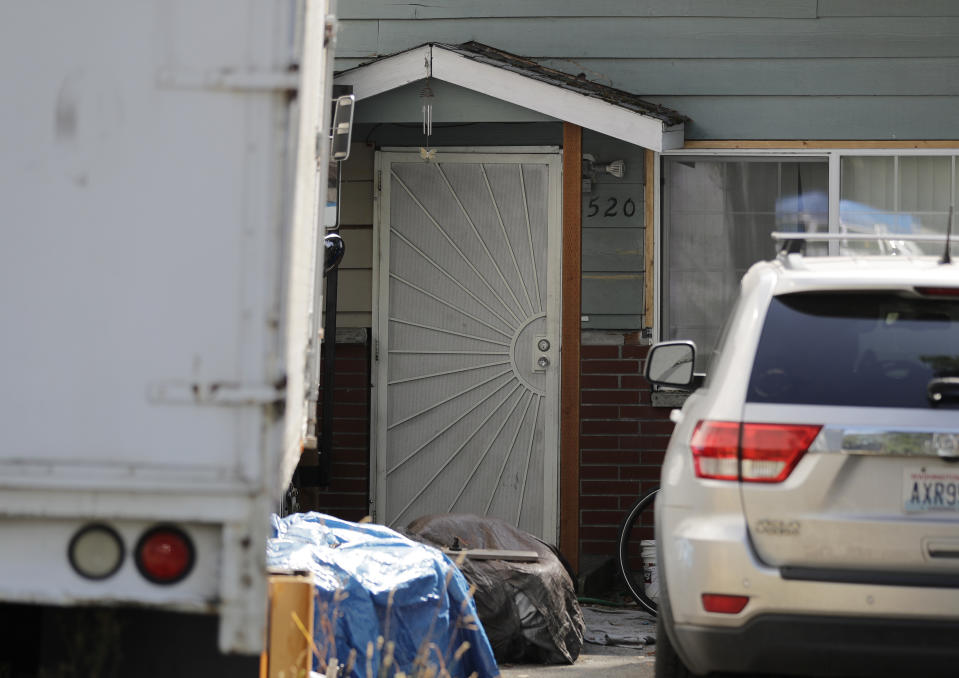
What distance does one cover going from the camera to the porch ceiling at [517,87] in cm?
798

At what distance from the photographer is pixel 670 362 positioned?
5.30 metres

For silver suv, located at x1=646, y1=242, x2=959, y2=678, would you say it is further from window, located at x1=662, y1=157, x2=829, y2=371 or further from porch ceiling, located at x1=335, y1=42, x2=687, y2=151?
window, located at x1=662, y1=157, x2=829, y2=371

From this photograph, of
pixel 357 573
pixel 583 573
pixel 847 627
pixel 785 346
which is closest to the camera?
pixel 847 627

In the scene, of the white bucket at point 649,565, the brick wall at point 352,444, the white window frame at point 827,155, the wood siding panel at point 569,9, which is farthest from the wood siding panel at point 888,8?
the brick wall at point 352,444

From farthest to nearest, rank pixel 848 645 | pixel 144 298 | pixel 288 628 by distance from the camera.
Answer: pixel 288 628 < pixel 848 645 < pixel 144 298

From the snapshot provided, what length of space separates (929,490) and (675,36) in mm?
5433

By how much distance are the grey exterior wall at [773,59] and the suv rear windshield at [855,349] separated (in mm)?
4694

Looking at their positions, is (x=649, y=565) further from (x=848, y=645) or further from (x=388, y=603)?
(x=848, y=645)

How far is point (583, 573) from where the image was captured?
854 centimetres

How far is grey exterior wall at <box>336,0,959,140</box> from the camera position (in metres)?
8.62

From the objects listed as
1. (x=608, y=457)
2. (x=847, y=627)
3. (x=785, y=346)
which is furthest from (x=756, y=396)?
(x=608, y=457)

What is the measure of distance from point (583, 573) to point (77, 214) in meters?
6.05

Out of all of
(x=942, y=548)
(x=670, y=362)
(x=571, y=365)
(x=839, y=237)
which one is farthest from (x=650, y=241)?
(x=942, y=548)

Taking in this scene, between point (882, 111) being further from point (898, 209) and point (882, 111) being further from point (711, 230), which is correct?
point (711, 230)
